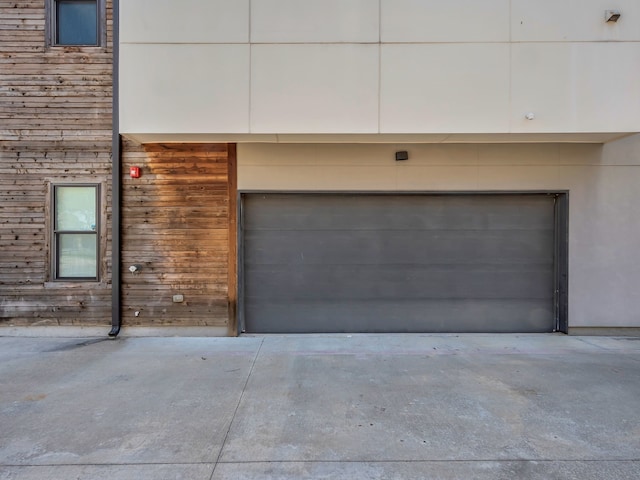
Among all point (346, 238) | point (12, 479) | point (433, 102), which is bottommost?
point (12, 479)

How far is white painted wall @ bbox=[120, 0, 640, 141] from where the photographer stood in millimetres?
5012

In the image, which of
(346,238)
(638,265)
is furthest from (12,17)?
(638,265)

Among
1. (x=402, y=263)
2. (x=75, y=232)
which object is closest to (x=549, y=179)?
(x=402, y=263)

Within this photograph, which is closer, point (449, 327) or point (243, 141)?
point (243, 141)

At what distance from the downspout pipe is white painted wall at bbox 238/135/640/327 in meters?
1.97

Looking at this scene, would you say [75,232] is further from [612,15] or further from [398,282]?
[612,15]

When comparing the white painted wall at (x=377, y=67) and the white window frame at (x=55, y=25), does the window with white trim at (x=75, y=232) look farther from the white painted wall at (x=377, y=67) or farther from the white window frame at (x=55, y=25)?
the white window frame at (x=55, y=25)

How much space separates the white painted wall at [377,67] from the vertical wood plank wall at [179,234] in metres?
1.02

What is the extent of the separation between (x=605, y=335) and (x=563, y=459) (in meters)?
4.40

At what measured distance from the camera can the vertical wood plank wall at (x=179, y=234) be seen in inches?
241

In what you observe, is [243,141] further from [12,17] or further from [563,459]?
[563,459]

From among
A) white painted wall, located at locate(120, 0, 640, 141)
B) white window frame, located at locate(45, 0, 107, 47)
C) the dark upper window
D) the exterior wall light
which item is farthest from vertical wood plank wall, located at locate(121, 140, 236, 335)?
the exterior wall light

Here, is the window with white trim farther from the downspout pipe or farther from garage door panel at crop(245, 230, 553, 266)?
garage door panel at crop(245, 230, 553, 266)

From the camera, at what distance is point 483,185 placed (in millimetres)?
6195
